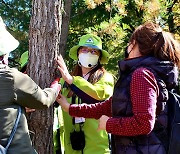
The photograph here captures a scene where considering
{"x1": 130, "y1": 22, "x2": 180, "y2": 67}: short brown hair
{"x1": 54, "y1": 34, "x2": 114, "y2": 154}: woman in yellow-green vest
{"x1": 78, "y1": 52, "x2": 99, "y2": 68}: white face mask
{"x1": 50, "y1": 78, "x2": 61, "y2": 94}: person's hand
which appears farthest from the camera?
{"x1": 78, "y1": 52, "x2": 99, "y2": 68}: white face mask

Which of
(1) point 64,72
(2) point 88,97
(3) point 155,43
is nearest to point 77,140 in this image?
(2) point 88,97

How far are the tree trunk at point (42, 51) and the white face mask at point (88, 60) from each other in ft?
1.52

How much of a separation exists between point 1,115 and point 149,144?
873 mm

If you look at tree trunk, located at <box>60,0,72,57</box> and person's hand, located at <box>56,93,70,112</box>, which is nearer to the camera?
person's hand, located at <box>56,93,70,112</box>

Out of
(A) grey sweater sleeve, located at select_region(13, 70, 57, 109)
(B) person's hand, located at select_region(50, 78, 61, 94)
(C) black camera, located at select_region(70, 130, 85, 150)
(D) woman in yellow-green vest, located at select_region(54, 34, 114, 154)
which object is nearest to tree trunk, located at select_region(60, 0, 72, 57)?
(D) woman in yellow-green vest, located at select_region(54, 34, 114, 154)

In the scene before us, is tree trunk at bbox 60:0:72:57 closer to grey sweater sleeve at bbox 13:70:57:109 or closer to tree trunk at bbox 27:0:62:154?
tree trunk at bbox 27:0:62:154

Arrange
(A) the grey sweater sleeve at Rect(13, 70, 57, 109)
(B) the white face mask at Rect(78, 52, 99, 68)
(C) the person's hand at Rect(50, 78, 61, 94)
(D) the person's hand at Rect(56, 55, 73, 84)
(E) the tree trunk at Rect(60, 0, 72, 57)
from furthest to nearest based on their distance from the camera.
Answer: (E) the tree trunk at Rect(60, 0, 72, 57)
(B) the white face mask at Rect(78, 52, 99, 68)
(D) the person's hand at Rect(56, 55, 73, 84)
(C) the person's hand at Rect(50, 78, 61, 94)
(A) the grey sweater sleeve at Rect(13, 70, 57, 109)

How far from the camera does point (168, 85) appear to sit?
246cm

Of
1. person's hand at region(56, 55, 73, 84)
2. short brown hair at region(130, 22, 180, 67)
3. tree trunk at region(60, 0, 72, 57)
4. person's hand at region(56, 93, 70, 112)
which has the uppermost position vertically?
tree trunk at region(60, 0, 72, 57)

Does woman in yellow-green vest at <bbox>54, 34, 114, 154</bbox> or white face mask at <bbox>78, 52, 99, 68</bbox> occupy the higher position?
white face mask at <bbox>78, 52, 99, 68</bbox>

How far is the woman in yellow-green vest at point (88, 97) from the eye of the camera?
334 centimetres

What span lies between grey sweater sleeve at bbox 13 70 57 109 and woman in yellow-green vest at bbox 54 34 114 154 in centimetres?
78

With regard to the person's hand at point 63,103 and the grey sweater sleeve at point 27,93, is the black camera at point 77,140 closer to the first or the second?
the person's hand at point 63,103

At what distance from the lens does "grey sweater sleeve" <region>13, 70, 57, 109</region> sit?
7.63 feet
